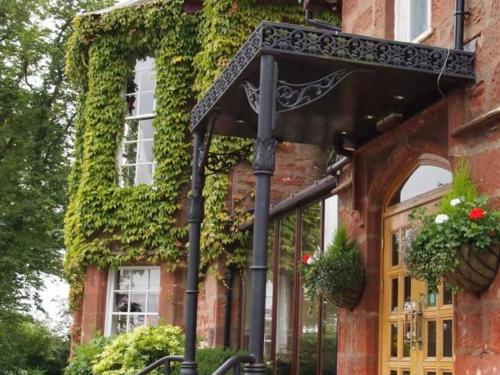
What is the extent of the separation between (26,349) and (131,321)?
31.0 ft

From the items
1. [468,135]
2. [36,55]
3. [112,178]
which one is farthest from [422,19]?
[36,55]

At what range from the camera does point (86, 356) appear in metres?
13.5

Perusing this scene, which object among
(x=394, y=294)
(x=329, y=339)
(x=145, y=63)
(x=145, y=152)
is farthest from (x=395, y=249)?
(x=145, y=63)

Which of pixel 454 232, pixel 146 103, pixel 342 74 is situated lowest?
pixel 454 232

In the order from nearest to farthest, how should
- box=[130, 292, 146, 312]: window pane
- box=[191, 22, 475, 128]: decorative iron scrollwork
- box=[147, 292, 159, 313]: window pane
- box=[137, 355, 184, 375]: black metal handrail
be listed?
box=[191, 22, 475, 128]: decorative iron scrollwork
box=[137, 355, 184, 375]: black metal handrail
box=[147, 292, 159, 313]: window pane
box=[130, 292, 146, 312]: window pane

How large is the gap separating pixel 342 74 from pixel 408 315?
2.24 meters

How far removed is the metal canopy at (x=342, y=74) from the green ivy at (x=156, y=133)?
19.8 feet

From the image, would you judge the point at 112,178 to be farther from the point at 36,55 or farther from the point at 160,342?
the point at 36,55

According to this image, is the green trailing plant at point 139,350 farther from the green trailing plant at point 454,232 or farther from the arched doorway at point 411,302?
the green trailing plant at point 454,232

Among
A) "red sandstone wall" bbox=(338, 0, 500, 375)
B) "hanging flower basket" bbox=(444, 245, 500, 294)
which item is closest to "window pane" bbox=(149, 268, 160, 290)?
"red sandstone wall" bbox=(338, 0, 500, 375)

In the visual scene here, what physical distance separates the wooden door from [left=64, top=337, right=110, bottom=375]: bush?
693 centimetres

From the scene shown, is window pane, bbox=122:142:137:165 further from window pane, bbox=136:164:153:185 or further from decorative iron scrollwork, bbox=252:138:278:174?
decorative iron scrollwork, bbox=252:138:278:174

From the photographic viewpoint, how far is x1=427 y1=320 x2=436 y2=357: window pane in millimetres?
6793

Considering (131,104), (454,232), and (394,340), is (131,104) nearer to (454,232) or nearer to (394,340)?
(394,340)
